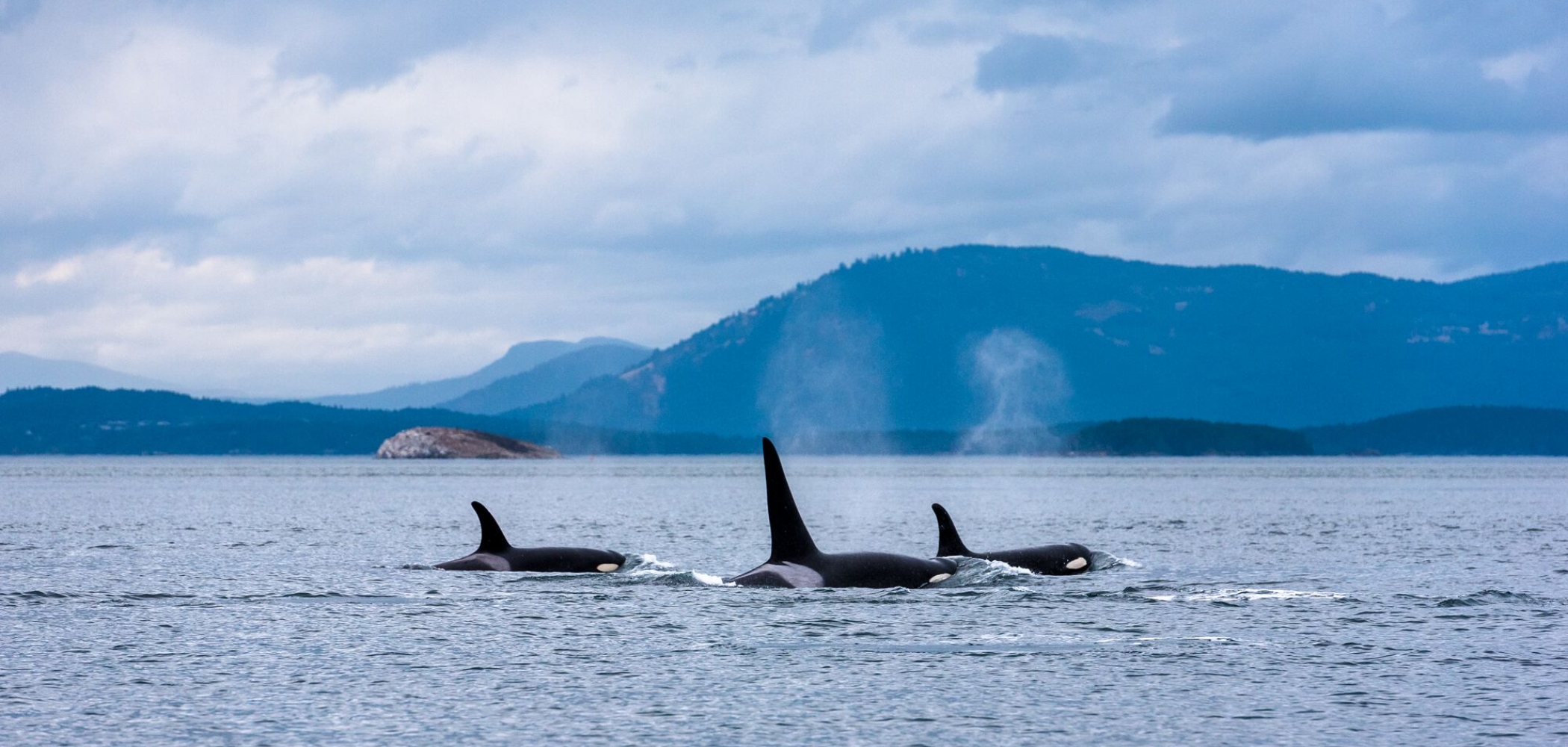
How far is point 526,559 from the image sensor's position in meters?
39.8

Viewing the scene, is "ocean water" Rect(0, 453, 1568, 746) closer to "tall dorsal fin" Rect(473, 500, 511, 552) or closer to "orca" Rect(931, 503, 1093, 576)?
"orca" Rect(931, 503, 1093, 576)

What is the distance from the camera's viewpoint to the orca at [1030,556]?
38.9 m

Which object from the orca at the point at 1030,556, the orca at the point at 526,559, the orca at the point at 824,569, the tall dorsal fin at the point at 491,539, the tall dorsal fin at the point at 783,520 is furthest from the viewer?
the tall dorsal fin at the point at 491,539

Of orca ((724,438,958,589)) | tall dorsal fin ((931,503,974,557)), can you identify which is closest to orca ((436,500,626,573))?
orca ((724,438,958,589))

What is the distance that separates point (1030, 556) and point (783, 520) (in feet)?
29.2

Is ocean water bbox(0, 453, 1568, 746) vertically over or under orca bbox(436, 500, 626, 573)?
under

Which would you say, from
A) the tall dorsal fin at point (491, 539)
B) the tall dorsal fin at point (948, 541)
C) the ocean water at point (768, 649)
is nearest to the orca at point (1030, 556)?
the tall dorsal fin at point (948, 541)

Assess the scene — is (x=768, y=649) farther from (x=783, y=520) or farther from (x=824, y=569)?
(x=824, y=569)

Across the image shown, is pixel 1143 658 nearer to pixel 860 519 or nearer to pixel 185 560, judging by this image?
pixel 185 560

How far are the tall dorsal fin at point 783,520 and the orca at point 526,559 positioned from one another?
6472mm

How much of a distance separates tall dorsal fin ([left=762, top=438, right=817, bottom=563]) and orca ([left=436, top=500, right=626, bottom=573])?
6472mm

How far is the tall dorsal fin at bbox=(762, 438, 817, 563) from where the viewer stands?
32344mm

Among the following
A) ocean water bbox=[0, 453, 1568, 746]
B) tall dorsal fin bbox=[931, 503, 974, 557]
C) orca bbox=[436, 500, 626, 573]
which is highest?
tall dorsal fin bbox=[931, 503, 974, 557]

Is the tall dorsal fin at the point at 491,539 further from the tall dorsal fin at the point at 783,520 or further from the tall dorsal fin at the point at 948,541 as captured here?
the tall dorsal fin at the point at 948,541
